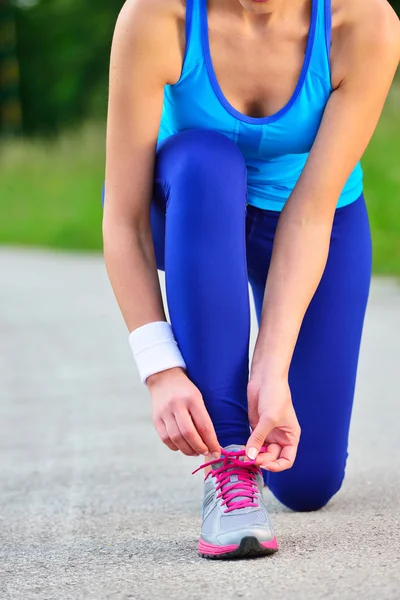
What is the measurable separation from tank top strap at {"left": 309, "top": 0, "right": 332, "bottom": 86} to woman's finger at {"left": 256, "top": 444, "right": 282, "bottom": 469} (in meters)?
0.72

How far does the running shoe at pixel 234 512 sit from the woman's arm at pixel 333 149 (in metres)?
0.31

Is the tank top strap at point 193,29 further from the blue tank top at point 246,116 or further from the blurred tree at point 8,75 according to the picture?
the blurred tree at point 8,75

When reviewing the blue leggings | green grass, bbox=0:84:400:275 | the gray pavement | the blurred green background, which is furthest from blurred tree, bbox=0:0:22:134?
the blue leggings

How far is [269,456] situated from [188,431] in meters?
0.17

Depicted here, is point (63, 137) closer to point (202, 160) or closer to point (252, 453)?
point (202, 160)

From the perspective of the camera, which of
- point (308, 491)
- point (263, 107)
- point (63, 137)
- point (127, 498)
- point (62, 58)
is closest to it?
point (263, 107)

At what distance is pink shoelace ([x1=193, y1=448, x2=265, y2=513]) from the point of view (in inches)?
79.0

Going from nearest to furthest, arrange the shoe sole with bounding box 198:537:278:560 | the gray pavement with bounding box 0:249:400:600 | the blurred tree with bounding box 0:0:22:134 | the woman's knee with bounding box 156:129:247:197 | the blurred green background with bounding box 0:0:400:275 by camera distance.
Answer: the gray pavement with bounding box 0:249:400:600 < the shoe sole with bounding box 198:537:278:560 < the woman's knee with bounding box 156:129:247:197 < the blurred green background with bounding box 0:0:400:275 < the blurred tree with bounding box 0:0:22:134

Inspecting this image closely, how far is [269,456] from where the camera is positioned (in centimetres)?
201

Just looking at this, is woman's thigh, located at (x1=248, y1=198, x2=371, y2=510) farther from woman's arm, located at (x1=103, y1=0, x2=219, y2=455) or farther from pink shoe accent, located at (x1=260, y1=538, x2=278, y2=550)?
pink shoe accent, located at (x1=260, y1=538, x2=278, y2=550)

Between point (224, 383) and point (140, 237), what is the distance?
344mm

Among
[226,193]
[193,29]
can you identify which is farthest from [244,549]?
[193,29]

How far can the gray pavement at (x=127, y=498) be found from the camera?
1795 mm

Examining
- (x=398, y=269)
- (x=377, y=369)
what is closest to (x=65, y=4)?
(x=398, y=269)
